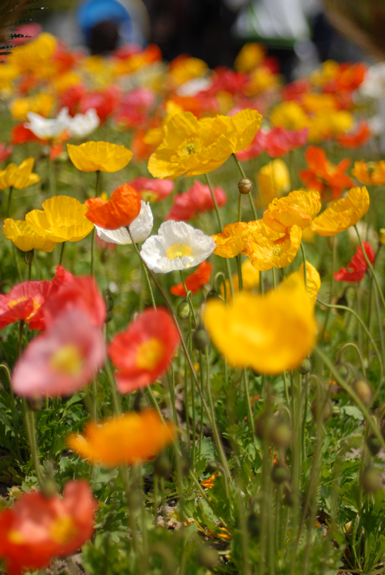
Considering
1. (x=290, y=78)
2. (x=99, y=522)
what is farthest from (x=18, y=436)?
(x=290, y=78)

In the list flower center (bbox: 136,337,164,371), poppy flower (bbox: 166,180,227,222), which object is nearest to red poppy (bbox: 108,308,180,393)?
flower center (bbox: 136,337,164,371)

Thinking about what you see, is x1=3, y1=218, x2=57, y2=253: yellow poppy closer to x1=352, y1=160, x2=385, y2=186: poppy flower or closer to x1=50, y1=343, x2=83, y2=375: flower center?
x1=50, y1=343, x2=83, y2=375: flower center

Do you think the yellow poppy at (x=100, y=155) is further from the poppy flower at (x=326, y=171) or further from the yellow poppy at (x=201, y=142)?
the poppy flower at (x=326, y=171)

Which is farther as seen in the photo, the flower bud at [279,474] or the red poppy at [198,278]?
the red poppy at [198,278]

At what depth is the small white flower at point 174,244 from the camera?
1.29m

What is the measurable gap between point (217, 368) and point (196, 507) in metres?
0.70

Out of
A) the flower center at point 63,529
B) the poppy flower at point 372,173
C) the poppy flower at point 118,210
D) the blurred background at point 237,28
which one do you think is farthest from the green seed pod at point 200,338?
the blurred background at point 237,28

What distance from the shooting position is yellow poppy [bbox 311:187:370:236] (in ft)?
4.38

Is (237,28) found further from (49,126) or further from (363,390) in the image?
(363,390)

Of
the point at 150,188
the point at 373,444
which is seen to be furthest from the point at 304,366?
the point at 150,188

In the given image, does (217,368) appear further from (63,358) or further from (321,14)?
(321,14)

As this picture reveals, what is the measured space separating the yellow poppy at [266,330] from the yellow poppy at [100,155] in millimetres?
902

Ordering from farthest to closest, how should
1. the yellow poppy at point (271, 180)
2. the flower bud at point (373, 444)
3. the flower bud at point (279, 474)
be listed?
the yellow poppy at point (271, 180)
the flower bud at point (373, 444)
the flower bud at point (279, 474)

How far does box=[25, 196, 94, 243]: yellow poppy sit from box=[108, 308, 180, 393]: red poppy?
0.51m
